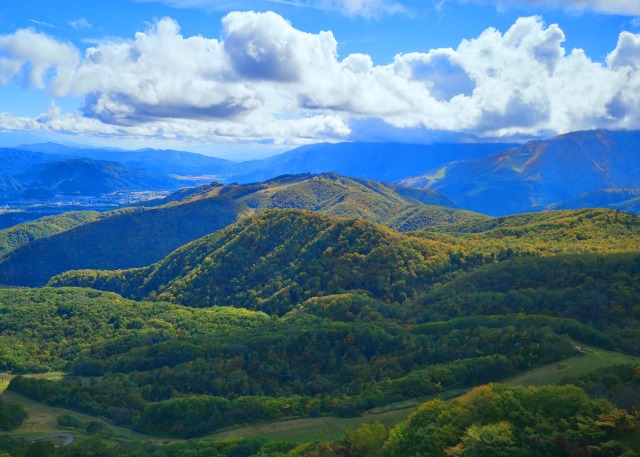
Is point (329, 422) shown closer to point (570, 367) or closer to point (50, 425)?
point (570, 367)

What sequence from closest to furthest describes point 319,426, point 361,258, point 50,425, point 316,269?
point 319,426 < point 50,425 < point 361,258 < point 316,269

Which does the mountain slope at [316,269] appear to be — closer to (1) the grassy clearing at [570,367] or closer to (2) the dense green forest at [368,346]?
(2) the dense green forest at [368,346]

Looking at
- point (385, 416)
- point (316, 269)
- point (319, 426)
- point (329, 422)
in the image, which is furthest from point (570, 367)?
point (316, 269)

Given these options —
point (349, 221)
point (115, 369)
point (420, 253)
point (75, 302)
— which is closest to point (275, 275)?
point (349, 221)

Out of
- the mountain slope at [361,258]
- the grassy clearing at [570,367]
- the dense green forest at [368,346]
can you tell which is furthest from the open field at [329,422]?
the mountain slope at [361,258]

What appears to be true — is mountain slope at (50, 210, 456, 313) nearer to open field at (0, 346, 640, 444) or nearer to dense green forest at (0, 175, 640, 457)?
dense green forest at (0, 175, 640, 457)

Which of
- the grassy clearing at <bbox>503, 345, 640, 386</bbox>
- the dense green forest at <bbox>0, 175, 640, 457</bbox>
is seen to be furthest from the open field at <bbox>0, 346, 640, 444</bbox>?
the dense green forest at <bbox>0, 175, 640, 457</bbox>

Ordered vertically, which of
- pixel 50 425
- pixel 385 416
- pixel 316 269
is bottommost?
pixel 50 425

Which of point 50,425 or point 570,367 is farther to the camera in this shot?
point 50,425
